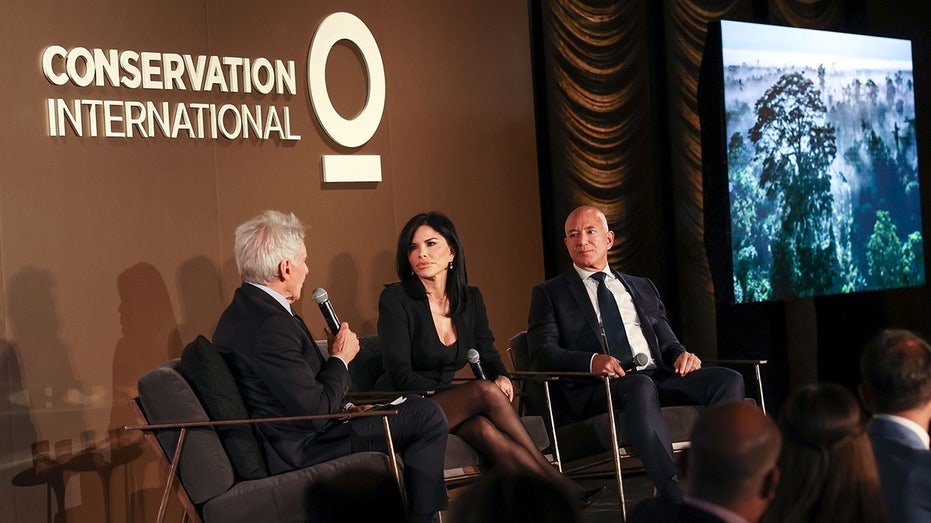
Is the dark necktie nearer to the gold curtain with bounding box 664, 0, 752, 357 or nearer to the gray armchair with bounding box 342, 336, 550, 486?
the gray armchair with bounding box 342, 336, 550, 486

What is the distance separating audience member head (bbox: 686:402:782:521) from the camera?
1750 mm

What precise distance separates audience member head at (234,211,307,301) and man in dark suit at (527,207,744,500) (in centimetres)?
140

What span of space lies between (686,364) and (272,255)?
6.50 feet

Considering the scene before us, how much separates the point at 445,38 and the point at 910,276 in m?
3.46

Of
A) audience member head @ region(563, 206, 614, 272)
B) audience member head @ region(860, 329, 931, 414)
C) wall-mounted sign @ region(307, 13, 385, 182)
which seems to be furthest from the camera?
wall-mounted sign @ region(307, 13, 385, 182)

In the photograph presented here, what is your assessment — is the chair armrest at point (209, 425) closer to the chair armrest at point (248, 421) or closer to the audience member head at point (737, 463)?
the chair armrest at point (248, 421)

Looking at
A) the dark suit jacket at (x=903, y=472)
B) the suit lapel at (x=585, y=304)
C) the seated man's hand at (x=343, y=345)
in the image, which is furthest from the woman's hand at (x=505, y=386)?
the dark suit jacket at (x=903, y=472)

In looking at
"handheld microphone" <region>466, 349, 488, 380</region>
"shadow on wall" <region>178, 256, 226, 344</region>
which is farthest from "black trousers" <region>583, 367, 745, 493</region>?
"shadow on wall" <region>178, 256, 226, 344</region>

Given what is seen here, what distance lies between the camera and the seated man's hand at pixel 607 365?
4840mm

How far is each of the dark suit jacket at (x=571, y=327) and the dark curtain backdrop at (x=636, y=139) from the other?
187 centimetres

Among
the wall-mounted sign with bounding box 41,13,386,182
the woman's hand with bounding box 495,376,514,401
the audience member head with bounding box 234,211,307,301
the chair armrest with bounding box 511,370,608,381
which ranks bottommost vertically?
the woman's hand with bounding box 495,376,514,401

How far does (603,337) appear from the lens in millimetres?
5211

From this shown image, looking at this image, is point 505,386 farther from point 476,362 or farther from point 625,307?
point 625,307

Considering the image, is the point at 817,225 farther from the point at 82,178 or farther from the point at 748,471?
the point at 748,471
